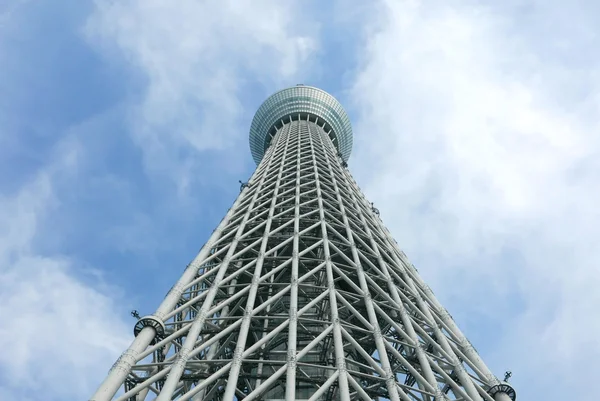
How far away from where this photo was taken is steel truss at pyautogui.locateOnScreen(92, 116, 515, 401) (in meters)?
20.0

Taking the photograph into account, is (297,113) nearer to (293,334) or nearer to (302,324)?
(302,324)

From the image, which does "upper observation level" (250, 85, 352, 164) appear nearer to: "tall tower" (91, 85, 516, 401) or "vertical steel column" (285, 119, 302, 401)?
"tall tower" (91, 85, 516, 401)

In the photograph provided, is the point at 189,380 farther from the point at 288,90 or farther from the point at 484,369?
the point at 288,90

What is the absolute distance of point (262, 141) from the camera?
82.6 metres

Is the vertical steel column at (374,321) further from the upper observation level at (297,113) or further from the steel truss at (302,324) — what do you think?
the upper observation level at (297,113)

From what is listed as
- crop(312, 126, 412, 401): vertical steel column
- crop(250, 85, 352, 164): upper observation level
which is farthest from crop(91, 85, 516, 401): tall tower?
crop(250, 85, 352, 164): upper observation level

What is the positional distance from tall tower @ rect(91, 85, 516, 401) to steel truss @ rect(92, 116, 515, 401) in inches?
3.2

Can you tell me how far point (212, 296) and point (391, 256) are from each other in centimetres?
1440

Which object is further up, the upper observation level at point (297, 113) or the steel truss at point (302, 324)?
the upper observation level at point (297, 113)

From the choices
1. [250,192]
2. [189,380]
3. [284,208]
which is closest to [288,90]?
[250,192]

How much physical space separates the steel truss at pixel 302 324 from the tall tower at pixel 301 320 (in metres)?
0.08

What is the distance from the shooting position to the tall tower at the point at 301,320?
20.0 metres

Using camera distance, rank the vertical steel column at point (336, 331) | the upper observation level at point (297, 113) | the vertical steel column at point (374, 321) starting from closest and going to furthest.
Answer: the vertical steel column at point (336, 331), the vertical steel column at point (374, 321), the upper observation level at point (297, 113)

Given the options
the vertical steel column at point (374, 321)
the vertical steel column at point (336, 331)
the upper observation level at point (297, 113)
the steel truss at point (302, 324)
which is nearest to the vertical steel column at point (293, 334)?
the steel truss at point (302, 324)
